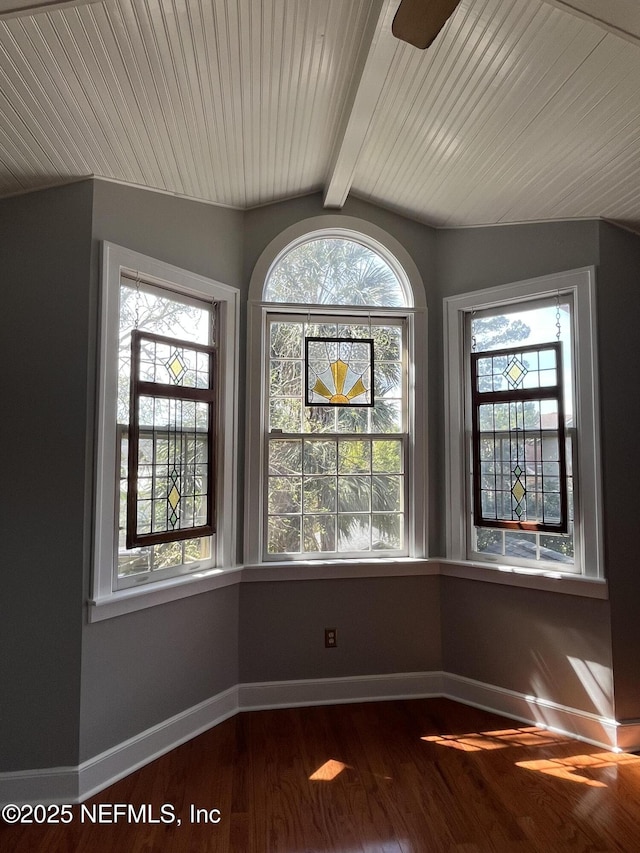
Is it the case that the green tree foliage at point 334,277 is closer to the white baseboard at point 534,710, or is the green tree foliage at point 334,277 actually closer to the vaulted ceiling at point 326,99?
the vaulted ceiling at point 326,99

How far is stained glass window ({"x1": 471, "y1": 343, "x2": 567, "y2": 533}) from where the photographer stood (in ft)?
9.48

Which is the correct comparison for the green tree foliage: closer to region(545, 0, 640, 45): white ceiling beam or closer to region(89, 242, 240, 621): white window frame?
region(89, 242, 240, 621): white window frame

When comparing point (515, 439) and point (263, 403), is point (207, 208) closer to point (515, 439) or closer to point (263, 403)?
point (263, 403)

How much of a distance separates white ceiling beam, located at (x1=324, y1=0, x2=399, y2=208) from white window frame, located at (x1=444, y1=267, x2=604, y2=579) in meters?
1.01

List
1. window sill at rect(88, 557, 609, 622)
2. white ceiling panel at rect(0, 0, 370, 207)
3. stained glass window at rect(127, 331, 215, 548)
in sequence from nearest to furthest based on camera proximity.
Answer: white ceiling panel at rect(0, 0, 370, 207) < window sill at rect(88, 557, 609, 622) < stained glass window at rect(127, 331, 215, 548)

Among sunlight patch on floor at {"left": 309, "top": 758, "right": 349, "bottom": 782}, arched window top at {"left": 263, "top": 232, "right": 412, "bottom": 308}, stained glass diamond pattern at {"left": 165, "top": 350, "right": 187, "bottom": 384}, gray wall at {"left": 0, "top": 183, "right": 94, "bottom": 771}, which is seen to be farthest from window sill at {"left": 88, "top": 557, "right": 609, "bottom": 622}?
arched window top at {"left": 263, "top": 232, "right": 412, "bottom": 308}

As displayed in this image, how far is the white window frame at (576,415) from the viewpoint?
275cm

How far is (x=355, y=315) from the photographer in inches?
130

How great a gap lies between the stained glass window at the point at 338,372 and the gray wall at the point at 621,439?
1302mm

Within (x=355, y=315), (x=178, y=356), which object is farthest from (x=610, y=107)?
(x=178, y=356)

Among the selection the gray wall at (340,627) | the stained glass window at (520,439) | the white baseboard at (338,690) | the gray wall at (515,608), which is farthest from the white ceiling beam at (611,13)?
the white baseboard at (338,690)

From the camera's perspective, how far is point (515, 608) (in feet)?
9.70

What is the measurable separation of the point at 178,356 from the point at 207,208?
897mm

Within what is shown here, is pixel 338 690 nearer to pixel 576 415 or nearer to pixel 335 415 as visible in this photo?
pixel 335 415
